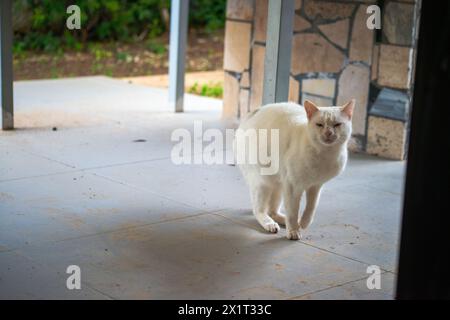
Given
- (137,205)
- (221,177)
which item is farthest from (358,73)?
(137,205)

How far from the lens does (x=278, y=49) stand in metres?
6.81

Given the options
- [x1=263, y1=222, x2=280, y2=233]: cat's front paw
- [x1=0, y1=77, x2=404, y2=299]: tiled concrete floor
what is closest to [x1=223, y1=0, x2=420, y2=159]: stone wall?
[x1=0, y1=77, x2=404, y2=299]: tiled concrete floor

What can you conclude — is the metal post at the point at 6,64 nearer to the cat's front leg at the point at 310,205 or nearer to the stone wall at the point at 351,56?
the stone wall at the point at 351,56

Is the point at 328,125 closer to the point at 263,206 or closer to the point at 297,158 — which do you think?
the point at 297,158

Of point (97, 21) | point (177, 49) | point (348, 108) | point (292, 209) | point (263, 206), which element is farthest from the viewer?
point (97, 21)

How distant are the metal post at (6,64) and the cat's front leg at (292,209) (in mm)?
4197

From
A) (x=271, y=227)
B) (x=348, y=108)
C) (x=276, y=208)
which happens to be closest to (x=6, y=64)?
(x=276, y=208)

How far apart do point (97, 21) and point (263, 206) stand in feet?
34.0

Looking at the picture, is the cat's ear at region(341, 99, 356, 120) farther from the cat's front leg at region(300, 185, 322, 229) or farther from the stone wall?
the stone wall

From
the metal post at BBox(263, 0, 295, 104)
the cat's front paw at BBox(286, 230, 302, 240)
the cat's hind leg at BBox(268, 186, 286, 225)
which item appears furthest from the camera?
the metal post at BBox(263, 0, 295, 104)

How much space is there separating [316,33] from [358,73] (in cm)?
69

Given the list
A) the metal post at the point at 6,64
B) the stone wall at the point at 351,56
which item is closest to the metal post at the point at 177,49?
the stone wall at the point at 351,56

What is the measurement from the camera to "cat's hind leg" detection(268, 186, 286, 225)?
232 inches

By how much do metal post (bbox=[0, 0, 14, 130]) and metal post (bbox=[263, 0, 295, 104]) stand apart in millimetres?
3035
